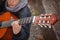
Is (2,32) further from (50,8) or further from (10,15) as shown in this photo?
(50,8)

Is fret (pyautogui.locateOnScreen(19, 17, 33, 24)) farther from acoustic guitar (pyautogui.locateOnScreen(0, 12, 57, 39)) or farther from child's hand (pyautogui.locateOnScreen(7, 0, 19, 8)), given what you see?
child's hand (pyautogui.locateOnScreen(7, 0, 19, 8))

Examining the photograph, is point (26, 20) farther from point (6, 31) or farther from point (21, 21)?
point (6, 31)

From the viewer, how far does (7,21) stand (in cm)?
136

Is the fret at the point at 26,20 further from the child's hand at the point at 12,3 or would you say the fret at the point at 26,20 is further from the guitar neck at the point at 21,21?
the child's hand at the point at 12,3

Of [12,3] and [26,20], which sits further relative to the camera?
[12,3]

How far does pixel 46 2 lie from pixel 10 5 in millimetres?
275

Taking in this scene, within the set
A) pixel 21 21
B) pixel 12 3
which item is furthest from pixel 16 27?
pixel 12 3

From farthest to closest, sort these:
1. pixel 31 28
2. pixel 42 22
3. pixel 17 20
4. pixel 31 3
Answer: pixel 31 3
pixel 31 28
pixel 17 20
pixel 42 22

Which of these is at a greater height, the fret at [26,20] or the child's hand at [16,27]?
the fret at [26,20]

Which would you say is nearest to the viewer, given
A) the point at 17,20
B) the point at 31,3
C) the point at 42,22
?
the point at 42,22

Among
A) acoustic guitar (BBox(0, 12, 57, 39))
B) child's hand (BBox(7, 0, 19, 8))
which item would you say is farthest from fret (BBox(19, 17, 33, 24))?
child's hand (BBox(7, 0, 19, 8))

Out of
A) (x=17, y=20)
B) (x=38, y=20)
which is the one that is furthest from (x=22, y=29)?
(x=38, y=20)

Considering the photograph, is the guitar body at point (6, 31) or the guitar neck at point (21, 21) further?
the guitar body at point (6, 31)

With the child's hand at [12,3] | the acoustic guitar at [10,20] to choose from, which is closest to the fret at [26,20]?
the acoustic guitar at [10,20]
